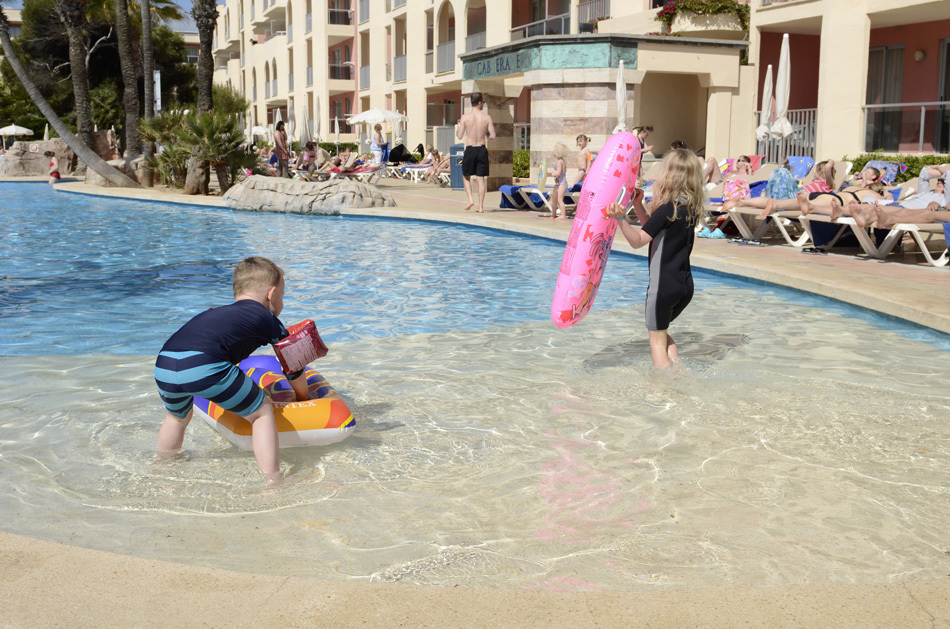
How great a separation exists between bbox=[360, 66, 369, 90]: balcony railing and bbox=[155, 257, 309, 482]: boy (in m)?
37.1

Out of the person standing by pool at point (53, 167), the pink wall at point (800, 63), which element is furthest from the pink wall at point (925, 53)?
the person standing by pool at point (53, 167)

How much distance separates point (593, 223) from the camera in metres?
5.18

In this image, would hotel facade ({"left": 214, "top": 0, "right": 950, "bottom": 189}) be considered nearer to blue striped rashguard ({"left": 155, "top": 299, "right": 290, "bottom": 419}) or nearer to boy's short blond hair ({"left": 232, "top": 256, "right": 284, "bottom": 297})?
boy's short blond hair ({"left": 232, "top": 256, "right": 284, "bottom": 297})

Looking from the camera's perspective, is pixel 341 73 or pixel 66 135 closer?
pixel 66 135

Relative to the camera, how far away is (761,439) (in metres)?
4.30

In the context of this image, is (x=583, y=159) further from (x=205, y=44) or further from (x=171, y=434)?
(x=205, y=44)

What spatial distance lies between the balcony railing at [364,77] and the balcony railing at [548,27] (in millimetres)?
Answer: 11299

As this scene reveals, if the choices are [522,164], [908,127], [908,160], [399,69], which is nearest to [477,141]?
[908,160]

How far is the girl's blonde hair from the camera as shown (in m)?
4.96

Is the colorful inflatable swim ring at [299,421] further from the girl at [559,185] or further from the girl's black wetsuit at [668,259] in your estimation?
the girl at [559,185]

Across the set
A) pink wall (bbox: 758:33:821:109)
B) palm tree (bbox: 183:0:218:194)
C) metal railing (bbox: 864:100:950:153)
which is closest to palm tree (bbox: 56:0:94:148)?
palm tree (bbox: 183:0:218:194)

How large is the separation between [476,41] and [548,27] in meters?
2.82

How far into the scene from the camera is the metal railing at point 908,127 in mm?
17484

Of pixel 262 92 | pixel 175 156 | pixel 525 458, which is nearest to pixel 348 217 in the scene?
pixel 175 156
